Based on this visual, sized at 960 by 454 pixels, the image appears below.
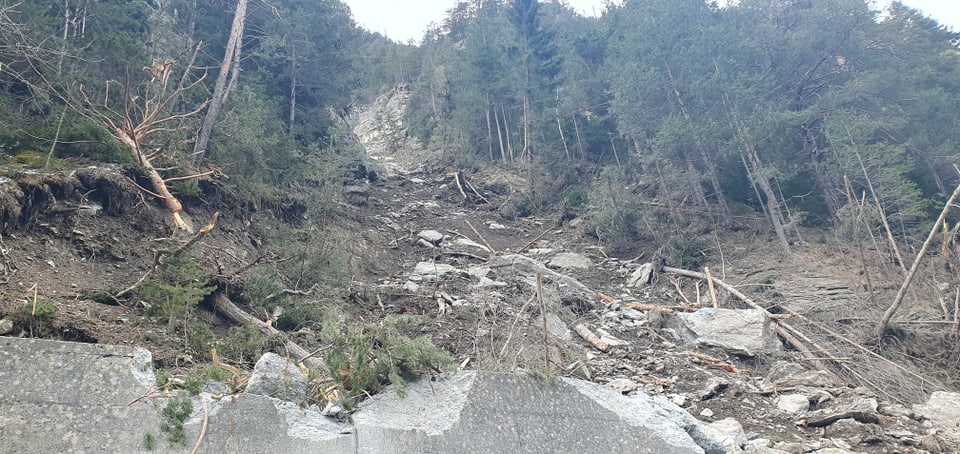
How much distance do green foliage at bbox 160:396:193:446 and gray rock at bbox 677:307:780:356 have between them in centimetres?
750

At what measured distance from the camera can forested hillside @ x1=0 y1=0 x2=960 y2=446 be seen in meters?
6.46

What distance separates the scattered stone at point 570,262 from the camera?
13406 mm

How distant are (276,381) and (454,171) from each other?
61.9ft

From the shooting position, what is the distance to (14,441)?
109 inches

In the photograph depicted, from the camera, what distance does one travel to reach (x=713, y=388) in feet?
21.4

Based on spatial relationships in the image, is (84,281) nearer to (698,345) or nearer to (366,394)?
(366,394)

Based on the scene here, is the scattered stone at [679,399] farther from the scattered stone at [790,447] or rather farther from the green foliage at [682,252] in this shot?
the green foliage at [682,252]

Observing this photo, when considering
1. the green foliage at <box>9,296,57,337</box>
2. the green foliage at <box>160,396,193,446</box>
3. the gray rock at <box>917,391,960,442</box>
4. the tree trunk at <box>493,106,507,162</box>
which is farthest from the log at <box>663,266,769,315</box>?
the tree trunk at <box>493,106,507,162</box>

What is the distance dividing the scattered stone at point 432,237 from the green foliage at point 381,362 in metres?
10.6

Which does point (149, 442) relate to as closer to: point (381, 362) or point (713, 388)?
point (381, 362)

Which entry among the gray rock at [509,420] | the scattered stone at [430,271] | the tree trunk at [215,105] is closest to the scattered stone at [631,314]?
the scattered stone at [430,271]

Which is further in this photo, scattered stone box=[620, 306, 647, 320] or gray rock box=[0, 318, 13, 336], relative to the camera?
scattered stone box=[620, 306, 647, 320]

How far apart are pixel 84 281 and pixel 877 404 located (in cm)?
907

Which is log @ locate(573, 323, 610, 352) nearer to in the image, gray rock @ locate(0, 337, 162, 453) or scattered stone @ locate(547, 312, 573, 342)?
scattered stone @ locate(547, 312, 573, 342)
